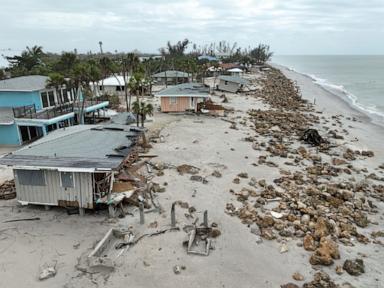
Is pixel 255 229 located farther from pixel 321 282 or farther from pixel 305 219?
pixel 321 282

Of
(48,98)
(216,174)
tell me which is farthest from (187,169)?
(48,98)

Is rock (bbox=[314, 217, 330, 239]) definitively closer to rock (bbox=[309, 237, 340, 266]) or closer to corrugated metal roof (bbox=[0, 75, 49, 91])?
rock (bbox=[309, 237, 340, 266])

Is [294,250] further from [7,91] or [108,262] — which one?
[7,91]

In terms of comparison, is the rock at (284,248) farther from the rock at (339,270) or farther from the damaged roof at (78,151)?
the damaged roof at (78,151)

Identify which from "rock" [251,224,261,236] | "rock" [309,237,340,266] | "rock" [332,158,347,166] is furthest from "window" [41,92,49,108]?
"rock" [309,237,340,266]

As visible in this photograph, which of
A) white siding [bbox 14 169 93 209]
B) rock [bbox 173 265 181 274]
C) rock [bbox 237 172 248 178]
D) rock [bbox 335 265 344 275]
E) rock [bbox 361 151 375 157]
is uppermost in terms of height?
white siding [bbox 14 169 93 209]

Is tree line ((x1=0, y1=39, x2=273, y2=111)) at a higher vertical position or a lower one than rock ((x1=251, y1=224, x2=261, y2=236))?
higher

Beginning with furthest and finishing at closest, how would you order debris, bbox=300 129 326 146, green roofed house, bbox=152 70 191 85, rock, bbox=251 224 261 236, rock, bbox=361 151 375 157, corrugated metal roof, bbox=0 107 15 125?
green roofed house, bbox=152 70 191 85
debris, bbox=300 129 326 146
rock, bbox=361 151 375 157
corrugated metal roof, bbox=0 107 15 125
rock, bbox=251 224 261 236

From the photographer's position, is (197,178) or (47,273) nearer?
(47,273)
